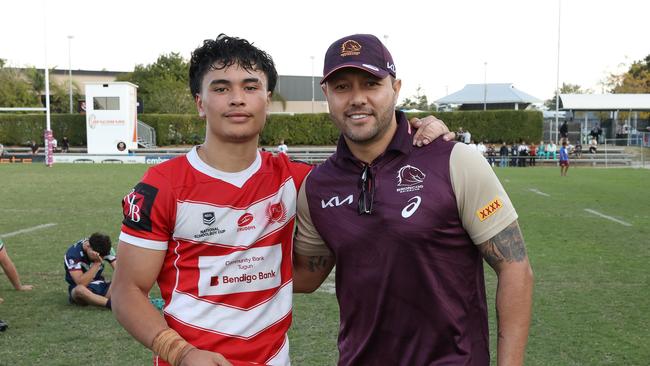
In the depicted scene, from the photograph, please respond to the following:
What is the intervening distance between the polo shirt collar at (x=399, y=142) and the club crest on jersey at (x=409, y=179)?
8 cm

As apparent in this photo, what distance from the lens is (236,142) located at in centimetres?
271

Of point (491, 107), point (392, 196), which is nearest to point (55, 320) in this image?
point (392, 196)

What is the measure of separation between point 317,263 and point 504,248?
0.89m

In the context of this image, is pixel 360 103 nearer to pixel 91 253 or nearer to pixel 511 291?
pixel 511 291

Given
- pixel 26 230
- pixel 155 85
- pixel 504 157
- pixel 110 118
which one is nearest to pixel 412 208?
→ pixel 26 230

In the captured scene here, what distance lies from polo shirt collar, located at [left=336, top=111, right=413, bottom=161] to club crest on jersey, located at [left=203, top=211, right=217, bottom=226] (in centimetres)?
58

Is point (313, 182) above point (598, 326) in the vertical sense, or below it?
above

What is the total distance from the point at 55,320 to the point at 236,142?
15.5 ft

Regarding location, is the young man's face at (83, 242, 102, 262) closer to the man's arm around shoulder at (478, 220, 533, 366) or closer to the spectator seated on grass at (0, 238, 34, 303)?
the spectator seated on grass at (0, 238, 34, 303)

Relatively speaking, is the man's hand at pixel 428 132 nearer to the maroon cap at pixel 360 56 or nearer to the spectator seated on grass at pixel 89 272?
the maroon cap at pixel 360 56

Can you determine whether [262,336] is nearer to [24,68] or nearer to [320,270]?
[320,270]

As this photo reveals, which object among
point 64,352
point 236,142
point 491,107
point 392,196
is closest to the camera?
point 392,196

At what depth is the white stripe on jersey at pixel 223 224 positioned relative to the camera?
2.51 meters

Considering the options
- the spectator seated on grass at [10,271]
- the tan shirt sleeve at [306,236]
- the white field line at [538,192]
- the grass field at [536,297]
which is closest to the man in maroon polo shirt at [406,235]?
the tan shirt sleeve at [306,236]
